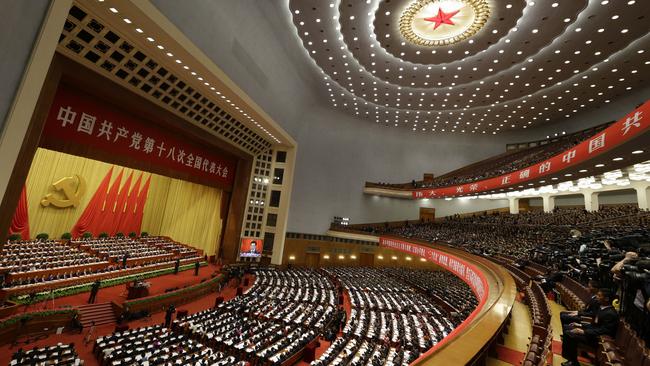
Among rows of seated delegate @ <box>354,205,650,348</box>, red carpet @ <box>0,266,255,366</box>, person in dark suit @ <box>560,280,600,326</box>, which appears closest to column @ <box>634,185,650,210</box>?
rows of seated delegate @ <box>354,205,650,348</box>

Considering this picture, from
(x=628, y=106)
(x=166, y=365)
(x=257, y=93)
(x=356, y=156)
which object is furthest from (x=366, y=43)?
(x=628, y=106)

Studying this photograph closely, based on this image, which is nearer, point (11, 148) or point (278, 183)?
point (11, 148)

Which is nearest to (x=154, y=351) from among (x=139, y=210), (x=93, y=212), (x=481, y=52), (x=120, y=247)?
(x=120, y=247)

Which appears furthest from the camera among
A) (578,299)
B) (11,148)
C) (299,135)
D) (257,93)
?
(299,135)

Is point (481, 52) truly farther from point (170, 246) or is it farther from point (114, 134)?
point (170, 246)

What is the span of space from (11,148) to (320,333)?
9.01 meters

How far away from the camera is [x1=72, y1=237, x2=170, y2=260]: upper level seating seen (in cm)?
1361

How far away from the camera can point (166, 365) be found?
6.41 m

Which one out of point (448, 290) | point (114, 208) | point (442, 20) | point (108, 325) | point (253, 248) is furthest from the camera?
point (253, 248)

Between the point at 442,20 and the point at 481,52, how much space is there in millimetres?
2898

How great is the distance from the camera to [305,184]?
23.4 meters

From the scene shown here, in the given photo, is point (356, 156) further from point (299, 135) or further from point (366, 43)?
point (366, 43)

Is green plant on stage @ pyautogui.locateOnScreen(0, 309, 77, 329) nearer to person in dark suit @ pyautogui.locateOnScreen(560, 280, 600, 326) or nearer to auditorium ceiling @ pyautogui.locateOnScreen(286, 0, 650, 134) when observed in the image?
person in dark suit @ pyautogui.locateOnScreen(560, 280, 600, 326)

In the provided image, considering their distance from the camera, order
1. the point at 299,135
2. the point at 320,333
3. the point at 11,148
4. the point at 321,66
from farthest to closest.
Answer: the point at 299,135, the point at 321,66, the point at 320,333, the point at 11,148
